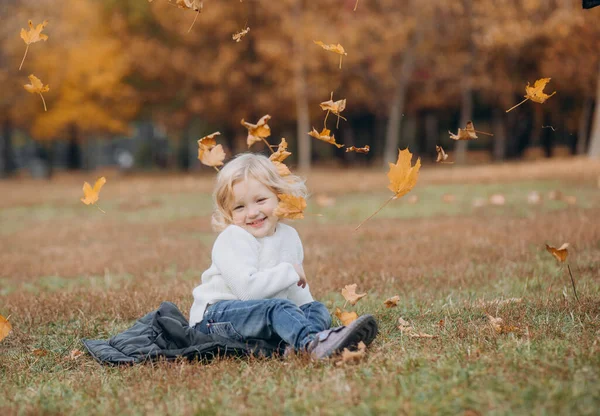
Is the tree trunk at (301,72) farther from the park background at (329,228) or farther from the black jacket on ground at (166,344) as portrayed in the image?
the black jacket on ground at (166,344)

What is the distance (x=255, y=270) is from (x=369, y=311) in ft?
2.97

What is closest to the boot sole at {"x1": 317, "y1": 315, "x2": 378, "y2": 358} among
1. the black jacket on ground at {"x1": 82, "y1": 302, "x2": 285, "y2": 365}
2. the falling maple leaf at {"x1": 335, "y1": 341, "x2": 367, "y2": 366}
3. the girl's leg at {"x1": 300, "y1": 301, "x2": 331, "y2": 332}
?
the falling maple leaf at {"x1": 335, "y1": 341, "x2": 367, "y2": 366}

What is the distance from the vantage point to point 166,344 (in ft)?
11.5

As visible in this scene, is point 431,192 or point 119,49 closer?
point 431,192

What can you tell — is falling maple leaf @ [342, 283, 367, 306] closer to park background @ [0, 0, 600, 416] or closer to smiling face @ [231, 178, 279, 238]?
park background @ [0, 0, 600, 416]

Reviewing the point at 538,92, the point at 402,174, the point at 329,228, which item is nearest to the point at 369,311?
the point at 402,174

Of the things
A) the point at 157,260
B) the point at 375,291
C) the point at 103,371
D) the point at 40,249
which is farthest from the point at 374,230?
the point at 103,371

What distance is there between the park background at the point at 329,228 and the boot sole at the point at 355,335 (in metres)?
0.09

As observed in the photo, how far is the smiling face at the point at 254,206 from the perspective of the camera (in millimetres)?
3586

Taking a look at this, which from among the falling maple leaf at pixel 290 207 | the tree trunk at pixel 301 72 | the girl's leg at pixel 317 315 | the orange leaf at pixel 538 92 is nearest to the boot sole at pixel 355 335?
the girl's leg at pixel 317 315

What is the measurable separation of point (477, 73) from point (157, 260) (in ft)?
75.2

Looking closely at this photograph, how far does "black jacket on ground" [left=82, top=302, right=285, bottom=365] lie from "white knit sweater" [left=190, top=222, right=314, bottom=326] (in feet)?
0.57

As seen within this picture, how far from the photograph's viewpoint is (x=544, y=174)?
14750 mm

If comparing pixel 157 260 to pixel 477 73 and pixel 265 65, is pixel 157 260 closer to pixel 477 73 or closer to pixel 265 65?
pixel 265 65
